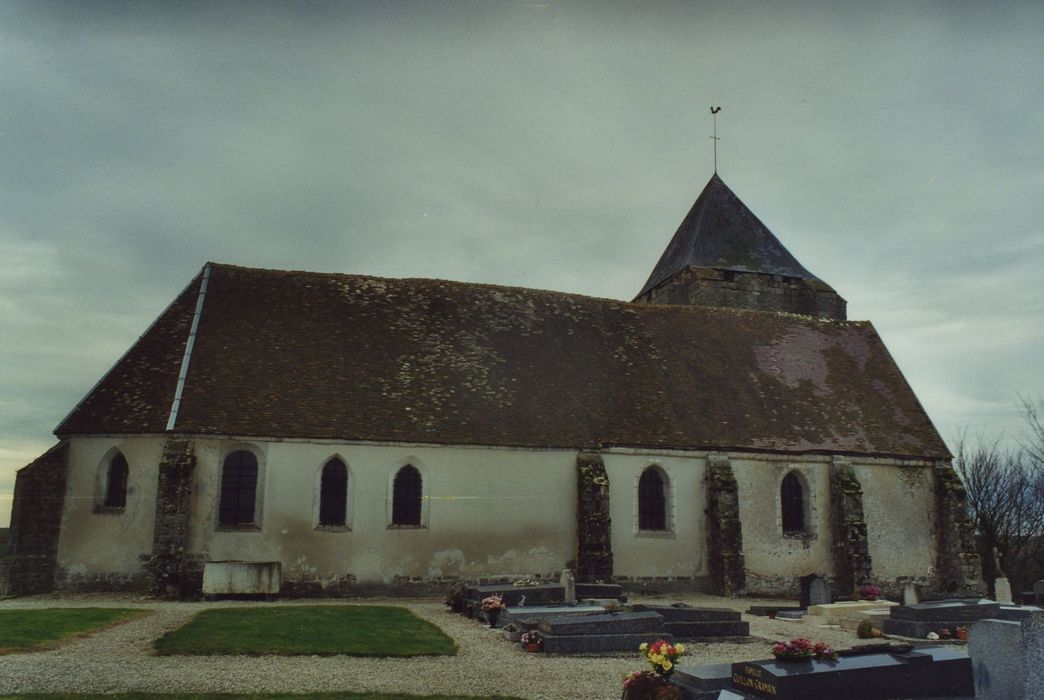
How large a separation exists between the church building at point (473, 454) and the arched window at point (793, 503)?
0.11m

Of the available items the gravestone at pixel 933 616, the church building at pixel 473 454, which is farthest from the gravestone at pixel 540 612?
the gravestone at pixel 933 616

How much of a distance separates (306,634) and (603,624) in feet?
16.5

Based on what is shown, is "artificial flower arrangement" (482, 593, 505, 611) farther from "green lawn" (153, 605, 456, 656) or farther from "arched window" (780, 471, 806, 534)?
"arched window" (780, 471, 806, 534)

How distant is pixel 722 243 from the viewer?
3694 centimetres

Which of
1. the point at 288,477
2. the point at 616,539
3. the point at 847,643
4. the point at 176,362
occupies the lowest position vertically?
the point at 847,643

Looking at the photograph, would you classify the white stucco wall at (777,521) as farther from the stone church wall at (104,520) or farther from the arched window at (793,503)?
the stone church wall at (104,520)

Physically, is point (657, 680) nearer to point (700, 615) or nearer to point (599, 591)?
point (700, 615)

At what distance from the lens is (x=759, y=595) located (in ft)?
80.0

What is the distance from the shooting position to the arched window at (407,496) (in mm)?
22688

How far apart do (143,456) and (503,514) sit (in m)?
9.41

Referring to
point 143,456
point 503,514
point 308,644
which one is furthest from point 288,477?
point 308,644

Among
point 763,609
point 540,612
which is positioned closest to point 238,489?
point 540,612

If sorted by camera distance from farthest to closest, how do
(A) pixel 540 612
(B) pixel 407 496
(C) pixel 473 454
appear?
(C) pixel 473 454 → (B) pixel 407 496 → (A) pixel 540 612

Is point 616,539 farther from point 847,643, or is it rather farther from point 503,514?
point 847,643
